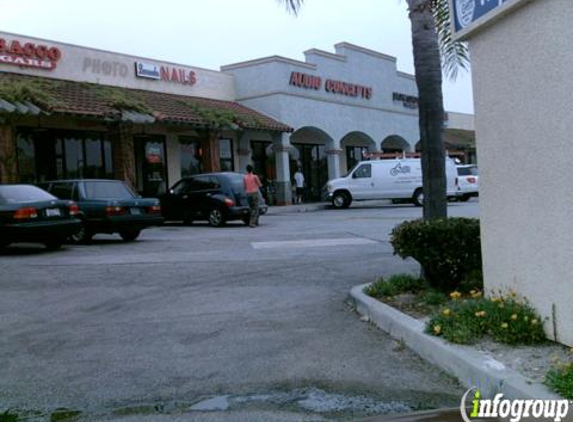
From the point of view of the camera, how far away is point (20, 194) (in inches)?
529

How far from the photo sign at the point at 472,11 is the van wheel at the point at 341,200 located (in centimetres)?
2279

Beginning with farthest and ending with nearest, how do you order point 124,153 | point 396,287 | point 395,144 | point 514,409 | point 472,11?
1. point 395,144
2. point 124,153
3. point 396,287
4. point 472,11
5. point 514,409

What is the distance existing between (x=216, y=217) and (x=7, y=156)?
20.9ft

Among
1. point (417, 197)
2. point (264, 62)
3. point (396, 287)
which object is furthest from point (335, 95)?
point (396, 287)

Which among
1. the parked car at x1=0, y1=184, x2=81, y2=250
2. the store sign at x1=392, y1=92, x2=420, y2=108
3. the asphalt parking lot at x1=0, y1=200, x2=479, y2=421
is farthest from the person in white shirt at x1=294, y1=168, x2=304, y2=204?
the asphalt parking lot at x1=0, y1=200, x2=479, y2=421

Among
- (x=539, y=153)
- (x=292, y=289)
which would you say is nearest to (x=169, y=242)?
(x=292, y=289)

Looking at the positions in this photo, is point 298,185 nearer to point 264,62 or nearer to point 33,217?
point 264,62

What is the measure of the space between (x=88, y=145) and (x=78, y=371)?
1915cm

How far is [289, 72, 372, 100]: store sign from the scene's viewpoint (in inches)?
1193

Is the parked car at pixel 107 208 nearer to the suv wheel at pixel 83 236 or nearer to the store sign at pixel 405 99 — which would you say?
the suv wheel at pixel 83 236

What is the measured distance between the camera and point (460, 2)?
243 inches

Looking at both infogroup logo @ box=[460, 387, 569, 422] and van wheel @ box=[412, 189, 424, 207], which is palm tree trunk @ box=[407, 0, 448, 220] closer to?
infogroup logo @ box=[460, 387, 569, 422]

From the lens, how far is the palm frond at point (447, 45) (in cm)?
942

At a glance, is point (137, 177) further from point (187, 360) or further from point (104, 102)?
point (187, 360)
